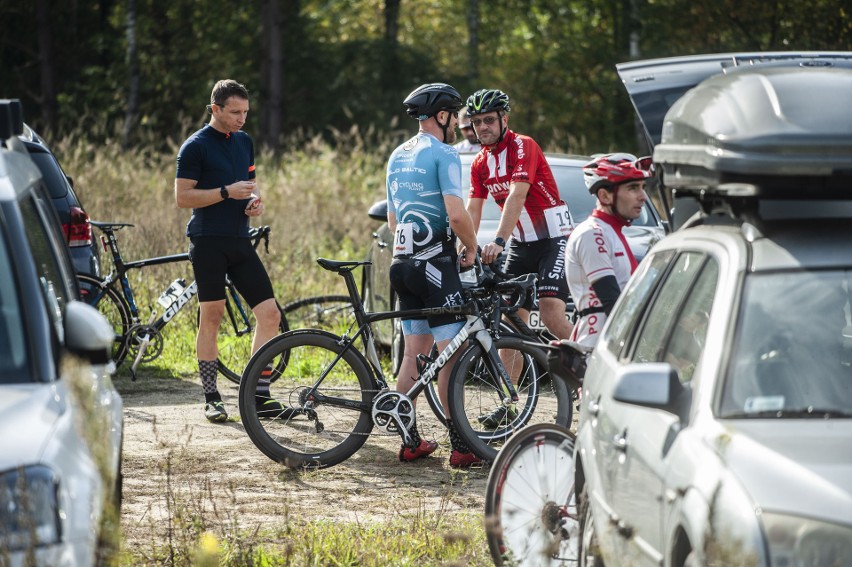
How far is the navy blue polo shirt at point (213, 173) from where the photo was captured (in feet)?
28.2

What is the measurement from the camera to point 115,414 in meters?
5.35

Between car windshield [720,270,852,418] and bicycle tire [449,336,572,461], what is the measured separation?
326cm

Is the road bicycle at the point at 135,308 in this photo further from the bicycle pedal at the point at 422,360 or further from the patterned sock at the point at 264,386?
the bicycle pedal at the point at 422,360

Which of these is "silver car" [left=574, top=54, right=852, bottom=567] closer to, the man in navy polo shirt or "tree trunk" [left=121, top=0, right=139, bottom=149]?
the man in navy polo shirt

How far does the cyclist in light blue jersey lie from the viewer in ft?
24.8

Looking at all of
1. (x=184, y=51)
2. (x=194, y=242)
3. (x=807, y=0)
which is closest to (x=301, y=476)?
(x=194, y=242)

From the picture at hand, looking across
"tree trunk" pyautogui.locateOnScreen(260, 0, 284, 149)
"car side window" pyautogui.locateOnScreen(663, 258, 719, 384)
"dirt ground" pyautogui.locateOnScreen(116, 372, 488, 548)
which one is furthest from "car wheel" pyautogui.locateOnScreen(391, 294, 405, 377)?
"tree trunk" pyautogui.locateOnScreen(260, 0, 284, 149)

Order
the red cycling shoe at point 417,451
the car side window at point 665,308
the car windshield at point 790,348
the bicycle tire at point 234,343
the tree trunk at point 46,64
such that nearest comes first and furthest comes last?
the car windshield at point 790,348
the car side window at point 665,308
the red cycling shoe at point 417,451
the bicycle tire at point 234,343
the tree trunk at point 46,64

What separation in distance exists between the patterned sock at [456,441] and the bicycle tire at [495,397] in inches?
1.9

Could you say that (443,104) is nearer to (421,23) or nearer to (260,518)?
(260,518)

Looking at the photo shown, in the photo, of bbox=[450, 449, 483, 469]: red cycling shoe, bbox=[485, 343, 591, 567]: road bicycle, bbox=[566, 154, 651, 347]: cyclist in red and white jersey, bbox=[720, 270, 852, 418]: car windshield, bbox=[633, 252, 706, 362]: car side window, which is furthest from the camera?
bbox=[450, 449, 483, 469]: red cycling shoe

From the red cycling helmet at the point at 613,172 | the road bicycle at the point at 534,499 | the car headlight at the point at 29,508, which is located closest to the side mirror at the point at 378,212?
the red cycling helmet at the point at 613,172

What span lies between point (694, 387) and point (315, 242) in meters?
12.5

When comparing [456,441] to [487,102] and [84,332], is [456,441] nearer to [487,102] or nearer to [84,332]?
[487,102]
